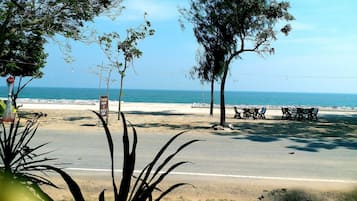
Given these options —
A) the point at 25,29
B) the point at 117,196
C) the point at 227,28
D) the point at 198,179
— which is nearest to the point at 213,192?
the point at 198,179

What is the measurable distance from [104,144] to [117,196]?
1134cm

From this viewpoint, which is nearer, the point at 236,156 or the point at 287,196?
the point at 287,196

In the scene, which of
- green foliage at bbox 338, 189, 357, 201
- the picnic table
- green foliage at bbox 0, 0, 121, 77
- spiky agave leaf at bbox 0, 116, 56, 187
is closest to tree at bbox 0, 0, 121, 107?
green foliage at bbox 0, 0, 121, 77

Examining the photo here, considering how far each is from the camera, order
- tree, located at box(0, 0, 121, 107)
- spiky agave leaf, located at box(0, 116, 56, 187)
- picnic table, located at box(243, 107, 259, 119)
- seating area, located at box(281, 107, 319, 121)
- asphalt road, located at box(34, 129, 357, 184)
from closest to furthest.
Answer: spiky agave leaf, located at box(0, 116, 56, 187)
tree, located at box(0, 0, 121, 107)
asphalt road, located at box(34, 129, 357, 184)
seating area, located at box(281, 107, 319, 121)
picnic table, located at box(243, 107, 259, 119)

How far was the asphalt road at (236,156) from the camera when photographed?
898 cm

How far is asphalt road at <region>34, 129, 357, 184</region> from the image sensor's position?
8.98m

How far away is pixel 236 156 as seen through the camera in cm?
1118

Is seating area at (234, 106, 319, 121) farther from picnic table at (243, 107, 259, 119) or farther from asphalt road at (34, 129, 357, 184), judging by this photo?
asphalt road at (34, 129, 357, 184)

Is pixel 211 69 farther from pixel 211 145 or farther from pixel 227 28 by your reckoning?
pixel 211 145

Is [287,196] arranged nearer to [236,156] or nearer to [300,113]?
[236,156]

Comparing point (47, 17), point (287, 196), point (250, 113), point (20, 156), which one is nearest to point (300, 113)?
point (250, 113)

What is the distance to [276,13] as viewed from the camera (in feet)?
63.5

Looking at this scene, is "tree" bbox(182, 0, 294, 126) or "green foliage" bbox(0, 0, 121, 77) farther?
"tree" bbox(182, 0, 294, 126)

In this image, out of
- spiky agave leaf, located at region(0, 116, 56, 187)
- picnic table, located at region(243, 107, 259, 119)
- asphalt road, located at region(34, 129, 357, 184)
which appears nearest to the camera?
spiky agave leaf, located at region(0, 116, 56, 187)
